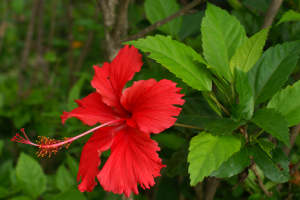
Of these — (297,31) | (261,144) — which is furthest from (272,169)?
(297,31)

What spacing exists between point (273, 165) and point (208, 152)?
21 cm

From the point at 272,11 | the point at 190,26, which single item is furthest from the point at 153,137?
the point at 272,11

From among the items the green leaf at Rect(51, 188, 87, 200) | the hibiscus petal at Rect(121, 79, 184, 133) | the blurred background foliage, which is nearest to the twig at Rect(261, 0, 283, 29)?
the blurred background foliage

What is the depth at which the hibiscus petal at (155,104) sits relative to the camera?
1.86ft

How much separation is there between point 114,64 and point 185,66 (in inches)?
7.9

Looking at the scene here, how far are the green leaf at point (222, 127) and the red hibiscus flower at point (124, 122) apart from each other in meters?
0.10

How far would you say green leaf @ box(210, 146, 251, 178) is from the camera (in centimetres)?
60

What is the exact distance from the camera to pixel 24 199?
3.56ft

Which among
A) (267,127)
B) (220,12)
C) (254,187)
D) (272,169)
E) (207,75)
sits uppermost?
(220,12)

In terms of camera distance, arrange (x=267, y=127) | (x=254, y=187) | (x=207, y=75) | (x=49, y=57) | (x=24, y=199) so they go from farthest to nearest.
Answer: (x=49, y=57) → (x=24, y=199) → (x=254, y=187) → (x=207, y=75) → (x=267, y=127)

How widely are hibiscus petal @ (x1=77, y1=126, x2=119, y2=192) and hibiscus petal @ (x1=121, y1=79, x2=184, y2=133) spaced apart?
9 centimetres

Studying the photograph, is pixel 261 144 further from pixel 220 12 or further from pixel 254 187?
pixel 220 12

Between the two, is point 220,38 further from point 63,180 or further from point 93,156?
point 63,180

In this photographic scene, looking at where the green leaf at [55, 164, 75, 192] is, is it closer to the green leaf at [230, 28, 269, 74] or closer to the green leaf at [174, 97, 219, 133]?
the green leaf at [174, 97, 219, 133]
